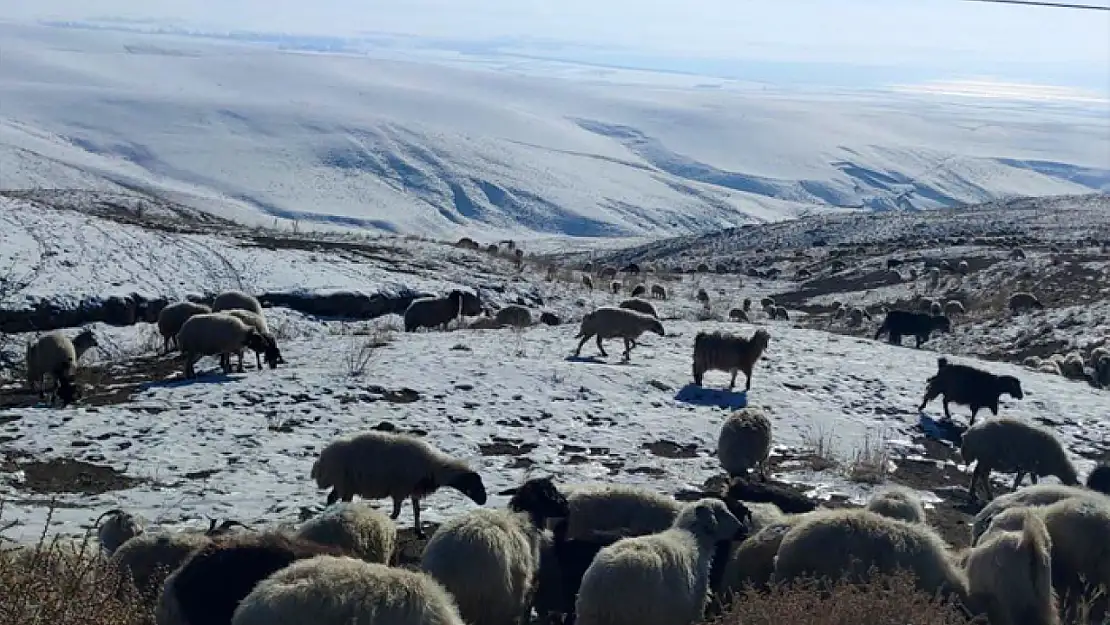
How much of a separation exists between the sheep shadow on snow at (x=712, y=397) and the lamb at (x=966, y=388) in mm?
3380

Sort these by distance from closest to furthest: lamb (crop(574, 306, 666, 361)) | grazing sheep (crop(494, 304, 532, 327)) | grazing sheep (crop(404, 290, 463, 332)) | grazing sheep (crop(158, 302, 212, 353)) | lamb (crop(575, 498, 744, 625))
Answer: lamb (crop(575, 498, 744, 625)) < grazing sheep (crop(158, 302, 212, 353)) < lamb (crop(574, 306, 666, 361)) < grazing sheep (crop(404, 290, 463, 332)) < grazing sheep (crop(494, 304, 532, 327))

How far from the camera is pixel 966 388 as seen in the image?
18.8 meters

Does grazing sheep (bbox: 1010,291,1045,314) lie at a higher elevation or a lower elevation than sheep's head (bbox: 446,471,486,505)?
lower

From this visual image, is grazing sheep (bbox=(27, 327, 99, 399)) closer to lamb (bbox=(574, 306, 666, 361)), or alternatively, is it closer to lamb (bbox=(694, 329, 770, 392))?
lamb (bbox=(574, 306, 666, 361))

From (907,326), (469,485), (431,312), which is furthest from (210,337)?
(907,326)

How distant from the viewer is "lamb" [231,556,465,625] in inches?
224

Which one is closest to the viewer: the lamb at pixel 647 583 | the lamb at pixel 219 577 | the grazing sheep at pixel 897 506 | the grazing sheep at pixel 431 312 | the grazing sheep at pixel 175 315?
the lamb at pixel 219 577

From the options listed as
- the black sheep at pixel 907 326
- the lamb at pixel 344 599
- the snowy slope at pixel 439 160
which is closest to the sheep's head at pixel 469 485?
the lamb at pixel 344 599

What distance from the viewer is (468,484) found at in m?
A: 11.8

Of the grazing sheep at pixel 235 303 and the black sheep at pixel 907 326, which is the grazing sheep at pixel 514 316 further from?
the black sheep at pixel 907 326

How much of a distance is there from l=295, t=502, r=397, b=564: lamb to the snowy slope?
74.6 m

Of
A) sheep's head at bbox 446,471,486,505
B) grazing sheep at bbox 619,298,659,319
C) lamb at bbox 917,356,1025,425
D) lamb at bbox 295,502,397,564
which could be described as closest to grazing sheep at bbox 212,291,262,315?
grazing sheep at bbox 619,298,659,319

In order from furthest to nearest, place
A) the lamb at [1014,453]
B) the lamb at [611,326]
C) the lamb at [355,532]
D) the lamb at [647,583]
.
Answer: the lamb at [611,326], the lamb at [1014,453], the lamb at [355,532], the lamb at [647,583]

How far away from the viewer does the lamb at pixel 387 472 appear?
11.6m
